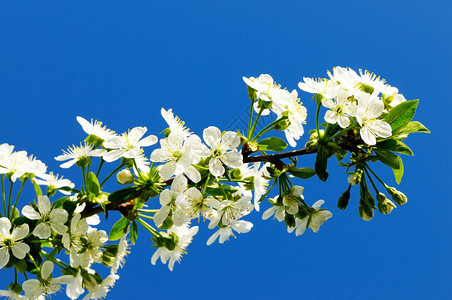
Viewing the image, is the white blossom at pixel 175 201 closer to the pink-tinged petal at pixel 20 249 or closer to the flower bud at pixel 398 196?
the pink-tinged petal at pixel 20 249

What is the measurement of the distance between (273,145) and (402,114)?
2.37 feet

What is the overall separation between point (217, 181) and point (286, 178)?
418 millimetres

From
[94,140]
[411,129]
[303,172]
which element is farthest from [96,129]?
[411,129]

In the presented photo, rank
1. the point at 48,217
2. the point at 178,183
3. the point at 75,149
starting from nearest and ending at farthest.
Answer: the point at 178,183, the point at 48,217, the point at 75,149

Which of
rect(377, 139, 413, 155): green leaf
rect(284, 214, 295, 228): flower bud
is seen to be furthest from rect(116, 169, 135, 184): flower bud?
rect(377, 139, 413, 155): green leaf

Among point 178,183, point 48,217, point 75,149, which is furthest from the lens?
point 75,149

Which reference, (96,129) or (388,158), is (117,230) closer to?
(96,129)

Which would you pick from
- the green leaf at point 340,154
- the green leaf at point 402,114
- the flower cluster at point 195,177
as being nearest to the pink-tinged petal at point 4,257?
the flower cluster at point 195,177

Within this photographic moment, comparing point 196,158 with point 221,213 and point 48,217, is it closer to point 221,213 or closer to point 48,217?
point 221,213

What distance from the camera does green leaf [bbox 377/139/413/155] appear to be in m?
2.64

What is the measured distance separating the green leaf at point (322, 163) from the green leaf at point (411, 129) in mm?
428

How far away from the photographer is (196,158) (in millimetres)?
2574

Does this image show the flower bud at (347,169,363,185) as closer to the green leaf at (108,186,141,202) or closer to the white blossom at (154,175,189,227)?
the white blossom at (154,175,189,227)

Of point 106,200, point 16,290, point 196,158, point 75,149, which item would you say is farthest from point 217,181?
point 16,290
